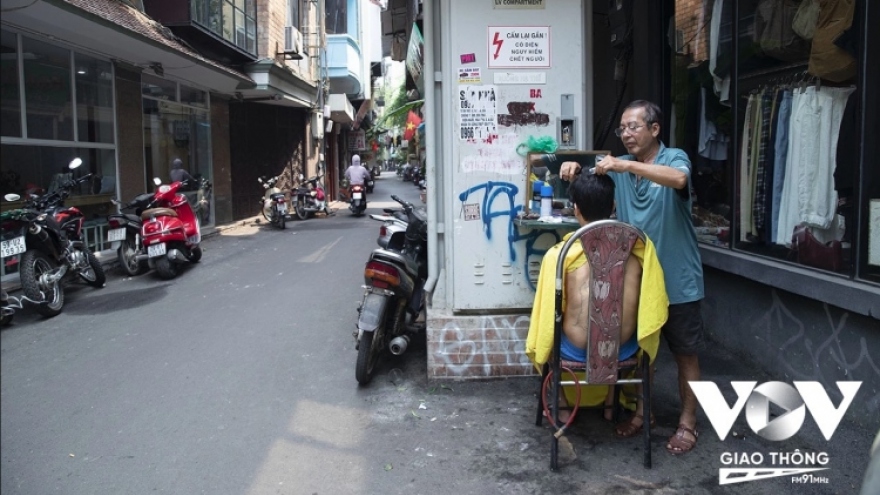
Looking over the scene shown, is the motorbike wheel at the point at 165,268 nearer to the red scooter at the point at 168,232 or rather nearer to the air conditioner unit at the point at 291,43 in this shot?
the red scooter at the point at 168,232

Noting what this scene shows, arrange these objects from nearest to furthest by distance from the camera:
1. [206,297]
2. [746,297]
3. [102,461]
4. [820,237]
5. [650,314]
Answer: [650,314]
[102,461]
[820,237]
[746,297]
[206,297]

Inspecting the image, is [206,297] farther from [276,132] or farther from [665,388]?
[276,132]

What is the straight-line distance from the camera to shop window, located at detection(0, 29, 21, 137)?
7656 mm

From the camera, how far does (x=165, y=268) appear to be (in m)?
8.52

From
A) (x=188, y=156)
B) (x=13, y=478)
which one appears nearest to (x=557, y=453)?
(x=13, y=478)

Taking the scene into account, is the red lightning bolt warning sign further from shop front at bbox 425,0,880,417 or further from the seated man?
the seated man

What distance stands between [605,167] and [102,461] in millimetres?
3081

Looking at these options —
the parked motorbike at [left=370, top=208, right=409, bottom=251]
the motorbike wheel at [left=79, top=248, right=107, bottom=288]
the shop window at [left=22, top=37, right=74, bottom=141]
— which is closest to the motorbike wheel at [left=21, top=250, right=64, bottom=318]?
the motorbike wheel at [left=79, top=248, right=107, bottom=288]

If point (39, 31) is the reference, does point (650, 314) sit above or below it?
below

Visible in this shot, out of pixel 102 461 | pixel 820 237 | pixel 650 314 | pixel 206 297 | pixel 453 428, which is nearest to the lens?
pixel 650 314

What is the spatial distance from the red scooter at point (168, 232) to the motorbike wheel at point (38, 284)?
5.05ft

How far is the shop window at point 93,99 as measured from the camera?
364 inches

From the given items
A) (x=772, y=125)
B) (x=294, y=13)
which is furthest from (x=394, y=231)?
(x=294, y=13)

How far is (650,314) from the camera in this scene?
3.24m
